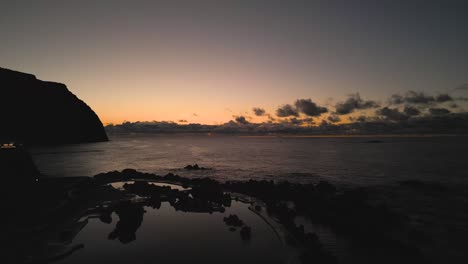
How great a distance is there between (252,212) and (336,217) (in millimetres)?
7501

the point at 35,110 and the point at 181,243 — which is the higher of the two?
the point at 35,110

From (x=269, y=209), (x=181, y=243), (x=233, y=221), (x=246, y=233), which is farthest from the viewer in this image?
(x=269, y=209)

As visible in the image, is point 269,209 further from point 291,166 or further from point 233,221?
point 291,166

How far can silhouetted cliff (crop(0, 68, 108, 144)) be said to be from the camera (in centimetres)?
14438

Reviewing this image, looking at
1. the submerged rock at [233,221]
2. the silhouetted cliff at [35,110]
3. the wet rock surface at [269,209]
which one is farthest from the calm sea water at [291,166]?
the silhouetted cliff at [35,110]

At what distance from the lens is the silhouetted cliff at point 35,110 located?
144 meters

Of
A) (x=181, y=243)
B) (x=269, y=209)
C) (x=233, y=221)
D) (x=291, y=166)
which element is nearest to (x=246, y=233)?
(x=233, y=221)

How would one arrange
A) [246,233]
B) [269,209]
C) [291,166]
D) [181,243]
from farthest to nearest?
1. [291,166]
2. [269,209]
3. [246,233]
4. [181,243]

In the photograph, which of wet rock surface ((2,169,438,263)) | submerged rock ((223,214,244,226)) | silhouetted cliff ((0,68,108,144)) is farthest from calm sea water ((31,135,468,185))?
silhouetted cliff ((0,68,108,144))

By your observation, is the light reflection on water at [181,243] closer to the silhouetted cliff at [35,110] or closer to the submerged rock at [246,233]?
the submerged rock at [246,233]

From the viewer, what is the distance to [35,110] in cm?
16112

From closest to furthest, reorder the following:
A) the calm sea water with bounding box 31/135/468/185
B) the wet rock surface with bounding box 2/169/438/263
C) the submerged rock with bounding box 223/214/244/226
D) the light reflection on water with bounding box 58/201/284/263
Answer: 1. the light reflection on water with bounding box 58/201/284/263
2. the wet rock surface with bounding box 2/169/438/263
3. the submerged rock with bounding box 223/214/244/226
4. the calm sea water with bounding box 31/135/468/185

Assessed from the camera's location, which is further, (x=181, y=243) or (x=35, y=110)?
(x=35, y=110)

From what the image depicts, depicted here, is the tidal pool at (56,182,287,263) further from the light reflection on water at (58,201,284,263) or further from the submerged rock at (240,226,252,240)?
the submerged rock at (240,226,252,240)
